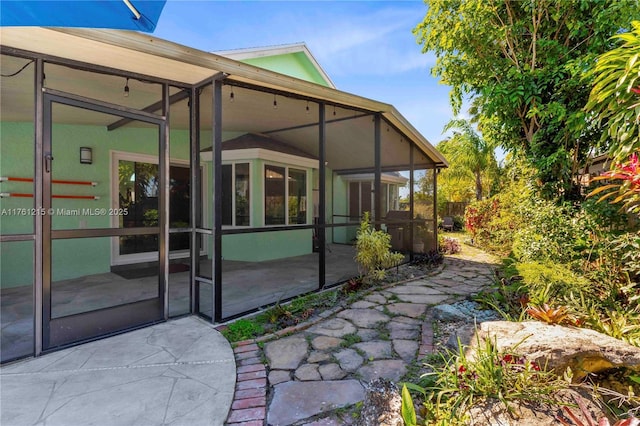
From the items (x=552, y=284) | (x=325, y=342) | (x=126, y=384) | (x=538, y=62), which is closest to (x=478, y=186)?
(x=538, y=62)

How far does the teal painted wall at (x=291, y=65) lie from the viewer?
11867 millimetres

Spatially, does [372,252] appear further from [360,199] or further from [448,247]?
[360,199]

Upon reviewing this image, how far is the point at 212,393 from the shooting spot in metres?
2.47

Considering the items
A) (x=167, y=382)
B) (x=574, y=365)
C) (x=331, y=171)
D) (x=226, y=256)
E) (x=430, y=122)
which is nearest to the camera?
(x=574, y=365)

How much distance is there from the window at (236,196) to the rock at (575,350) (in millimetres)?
6422

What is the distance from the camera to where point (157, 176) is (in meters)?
7.11

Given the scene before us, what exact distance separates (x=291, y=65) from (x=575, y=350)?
13.2 m

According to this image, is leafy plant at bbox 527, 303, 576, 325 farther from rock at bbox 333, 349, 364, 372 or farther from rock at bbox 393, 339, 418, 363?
rock at bbox 333, 349, 364, 372

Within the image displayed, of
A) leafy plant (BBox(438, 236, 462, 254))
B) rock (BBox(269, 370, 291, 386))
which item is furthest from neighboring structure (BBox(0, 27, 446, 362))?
rock (BBox(269, 370, 291, 386))

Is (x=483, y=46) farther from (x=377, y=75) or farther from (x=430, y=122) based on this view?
(x=430, y=122)

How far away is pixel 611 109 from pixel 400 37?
18.8ft

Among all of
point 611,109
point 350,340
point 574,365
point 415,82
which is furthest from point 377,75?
point 574,365

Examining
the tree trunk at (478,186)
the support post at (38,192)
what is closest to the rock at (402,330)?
the support post at (38,192)

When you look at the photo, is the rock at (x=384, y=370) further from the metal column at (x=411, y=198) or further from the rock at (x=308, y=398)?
the metal column at (x=411, y=198)
